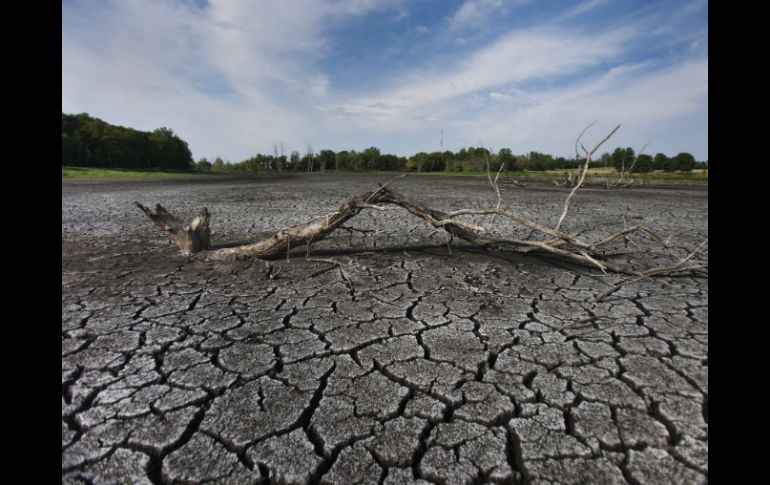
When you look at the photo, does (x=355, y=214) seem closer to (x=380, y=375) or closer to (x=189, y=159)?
(x=380, y=375)

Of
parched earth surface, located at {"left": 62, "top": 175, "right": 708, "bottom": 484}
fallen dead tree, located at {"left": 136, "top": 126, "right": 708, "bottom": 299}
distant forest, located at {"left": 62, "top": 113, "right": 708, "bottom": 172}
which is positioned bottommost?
parched earth surface, located at {"left": 62, "top": 175, "right": 708, "bottom": 484}

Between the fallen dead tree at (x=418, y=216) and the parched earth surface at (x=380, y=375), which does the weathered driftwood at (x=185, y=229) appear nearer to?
the fallen dead tree at (x=418, y=216)

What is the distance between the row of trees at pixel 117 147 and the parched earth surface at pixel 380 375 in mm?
35396

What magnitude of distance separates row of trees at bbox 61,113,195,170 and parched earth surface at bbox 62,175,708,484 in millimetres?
35396

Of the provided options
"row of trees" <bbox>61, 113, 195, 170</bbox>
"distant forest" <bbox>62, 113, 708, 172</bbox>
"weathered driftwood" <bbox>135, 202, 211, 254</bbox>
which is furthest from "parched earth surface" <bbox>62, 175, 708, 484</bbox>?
"row of trees" <bbox>61, 113, 195, 170</bbox>

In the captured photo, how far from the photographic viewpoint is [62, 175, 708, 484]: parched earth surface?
4.86ft

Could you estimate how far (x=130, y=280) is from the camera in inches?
145

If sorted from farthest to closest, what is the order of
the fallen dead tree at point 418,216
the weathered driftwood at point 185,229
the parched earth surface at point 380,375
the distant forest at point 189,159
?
the distant forest at point 189,159 < the weathered driftwood at point 185,229 < the fallen dead tree at point 418,216 < the parched earth surface at point 380,375

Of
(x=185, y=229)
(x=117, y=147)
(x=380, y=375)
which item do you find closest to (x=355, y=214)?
(x=185, y=229)

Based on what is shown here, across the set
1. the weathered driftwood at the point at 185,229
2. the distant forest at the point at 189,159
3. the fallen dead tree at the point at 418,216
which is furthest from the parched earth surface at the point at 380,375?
the distant forest at the point at 189,159

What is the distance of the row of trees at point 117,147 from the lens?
3042 cm

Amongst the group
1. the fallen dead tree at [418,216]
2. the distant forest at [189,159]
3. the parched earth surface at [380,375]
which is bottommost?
the parched earth surface at [380,375]

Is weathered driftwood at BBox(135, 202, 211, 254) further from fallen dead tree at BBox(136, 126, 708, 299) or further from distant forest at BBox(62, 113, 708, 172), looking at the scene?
distant forest at BBox(62, 113, 708, 172)
